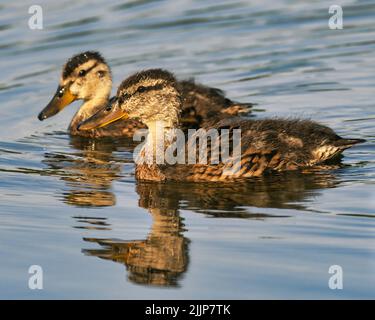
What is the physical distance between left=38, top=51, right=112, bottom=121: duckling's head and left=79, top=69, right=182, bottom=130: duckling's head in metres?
2.11

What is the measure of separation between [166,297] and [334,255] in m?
1.32

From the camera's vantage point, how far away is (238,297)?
22.1ft

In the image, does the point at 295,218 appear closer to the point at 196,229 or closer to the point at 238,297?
the point at 196,229

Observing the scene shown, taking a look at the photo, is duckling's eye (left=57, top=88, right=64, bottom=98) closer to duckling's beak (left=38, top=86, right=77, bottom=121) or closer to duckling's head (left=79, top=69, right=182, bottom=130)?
duckling's beak (left=38, top=86, right=77, bottom=121)

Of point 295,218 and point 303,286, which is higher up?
point 295,218

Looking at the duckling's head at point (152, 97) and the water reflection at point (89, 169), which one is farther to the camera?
the duckling's head at point (152, 97)

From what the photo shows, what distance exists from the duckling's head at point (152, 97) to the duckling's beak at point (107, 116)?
93 mm

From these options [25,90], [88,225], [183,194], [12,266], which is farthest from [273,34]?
[12,266]

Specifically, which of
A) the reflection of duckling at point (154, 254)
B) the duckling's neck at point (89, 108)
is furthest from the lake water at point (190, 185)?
the duckling's neck at point (89, 108)

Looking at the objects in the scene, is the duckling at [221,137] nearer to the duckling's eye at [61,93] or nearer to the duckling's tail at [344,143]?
the duckling's tail at [344,143]

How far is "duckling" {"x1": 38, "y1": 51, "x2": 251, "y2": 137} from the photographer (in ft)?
39.4

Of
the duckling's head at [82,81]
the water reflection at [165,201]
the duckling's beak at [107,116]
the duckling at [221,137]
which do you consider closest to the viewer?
the water reflection at [165,201]

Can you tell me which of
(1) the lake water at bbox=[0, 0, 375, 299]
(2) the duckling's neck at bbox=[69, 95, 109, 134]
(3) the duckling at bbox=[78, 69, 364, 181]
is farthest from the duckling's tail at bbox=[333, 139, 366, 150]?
(2) the duckling's neck at bbox=[69, 95, 109, 134]

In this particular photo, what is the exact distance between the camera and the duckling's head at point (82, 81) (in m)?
12.4
